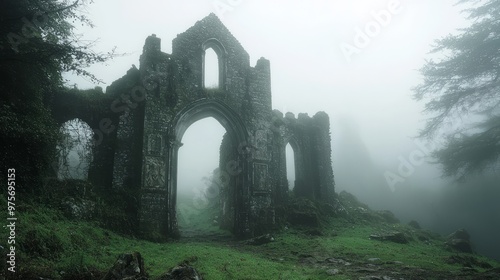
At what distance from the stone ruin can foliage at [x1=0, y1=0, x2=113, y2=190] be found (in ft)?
9.64

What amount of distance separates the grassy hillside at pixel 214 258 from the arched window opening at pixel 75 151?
9.35 feet

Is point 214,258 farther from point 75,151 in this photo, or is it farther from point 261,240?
point 75,151

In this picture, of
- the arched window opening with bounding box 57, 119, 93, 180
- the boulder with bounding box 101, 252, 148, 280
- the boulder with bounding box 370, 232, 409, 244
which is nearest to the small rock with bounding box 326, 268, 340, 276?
the boulder with bounding box 101, 252, 148, 280

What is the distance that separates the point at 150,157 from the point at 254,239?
5.32 meters

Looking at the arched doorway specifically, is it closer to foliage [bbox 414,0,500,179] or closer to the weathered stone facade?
the weathered stone facade

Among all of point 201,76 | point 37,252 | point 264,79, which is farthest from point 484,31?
point 37,252

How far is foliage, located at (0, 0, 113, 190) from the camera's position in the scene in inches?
327

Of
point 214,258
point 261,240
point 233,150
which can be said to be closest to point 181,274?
point 214,258

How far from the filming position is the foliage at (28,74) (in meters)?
8.30

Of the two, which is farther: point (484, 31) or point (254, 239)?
point (484, 31)

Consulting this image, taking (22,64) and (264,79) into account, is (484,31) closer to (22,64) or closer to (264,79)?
(264,79)

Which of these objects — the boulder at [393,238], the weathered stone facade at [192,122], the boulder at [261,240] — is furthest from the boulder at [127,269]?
the boulder at [393,238]

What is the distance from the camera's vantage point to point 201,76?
46.9 feet

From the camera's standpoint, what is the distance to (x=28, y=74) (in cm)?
980
